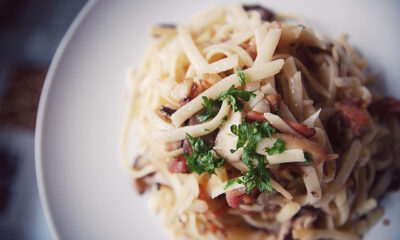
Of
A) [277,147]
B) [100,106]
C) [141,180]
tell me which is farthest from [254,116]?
[100,106]

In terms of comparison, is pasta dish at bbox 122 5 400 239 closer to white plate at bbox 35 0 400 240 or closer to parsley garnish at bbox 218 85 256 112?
parsley garnish at bbox 218 85 256 112

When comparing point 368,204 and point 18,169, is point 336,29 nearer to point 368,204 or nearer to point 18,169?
point 368,204

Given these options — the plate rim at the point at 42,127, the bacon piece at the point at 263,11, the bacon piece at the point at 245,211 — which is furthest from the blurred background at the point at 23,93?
the bacon piece at the point at 245,211

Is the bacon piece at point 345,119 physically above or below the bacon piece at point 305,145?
below

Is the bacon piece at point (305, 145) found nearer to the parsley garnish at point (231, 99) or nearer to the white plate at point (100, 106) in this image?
the parsley garnish at point (231, 99)

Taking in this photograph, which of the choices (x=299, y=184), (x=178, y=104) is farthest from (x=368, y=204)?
(x=178, y=104)

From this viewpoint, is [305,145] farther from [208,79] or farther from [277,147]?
[208,79]
